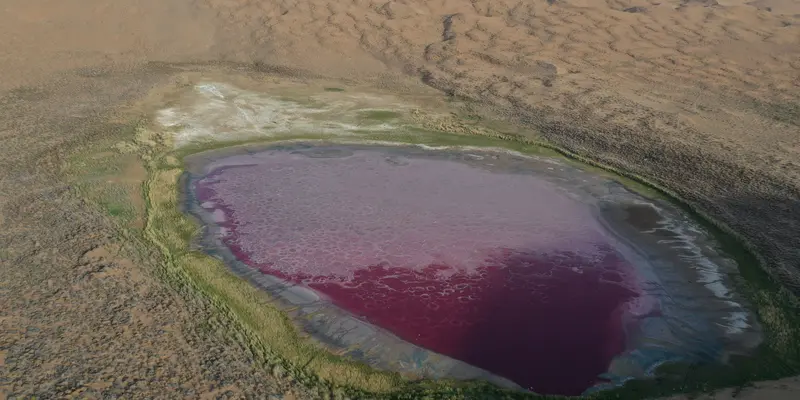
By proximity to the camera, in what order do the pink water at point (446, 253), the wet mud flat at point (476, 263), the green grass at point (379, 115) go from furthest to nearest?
the green grass at point (379, 115) → the pink water at point (446, 253) → the wet mud flat at point (476, 263)

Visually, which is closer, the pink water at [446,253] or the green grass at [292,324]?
the green grass at [292,324]

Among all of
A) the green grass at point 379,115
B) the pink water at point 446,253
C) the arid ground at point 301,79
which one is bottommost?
the pink water at point 446,253

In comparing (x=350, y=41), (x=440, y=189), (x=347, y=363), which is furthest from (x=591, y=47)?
(x=347, y=363)

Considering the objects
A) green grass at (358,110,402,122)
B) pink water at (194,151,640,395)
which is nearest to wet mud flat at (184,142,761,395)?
pink water at (194,151,640,395)

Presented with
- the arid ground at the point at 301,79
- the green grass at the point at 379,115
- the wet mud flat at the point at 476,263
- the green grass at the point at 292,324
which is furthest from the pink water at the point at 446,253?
the green grass at the point at 379,115

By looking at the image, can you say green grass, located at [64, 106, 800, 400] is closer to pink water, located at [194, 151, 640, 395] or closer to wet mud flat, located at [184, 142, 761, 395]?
wet mud flat, located at [184, 142, 761, 395]

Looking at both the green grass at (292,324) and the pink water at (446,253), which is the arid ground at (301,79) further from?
the pink water at (446,253)

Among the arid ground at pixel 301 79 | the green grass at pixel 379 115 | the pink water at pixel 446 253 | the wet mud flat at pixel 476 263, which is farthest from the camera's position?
the green grass at pixel 379 115

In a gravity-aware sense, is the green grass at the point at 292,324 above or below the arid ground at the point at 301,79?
below
